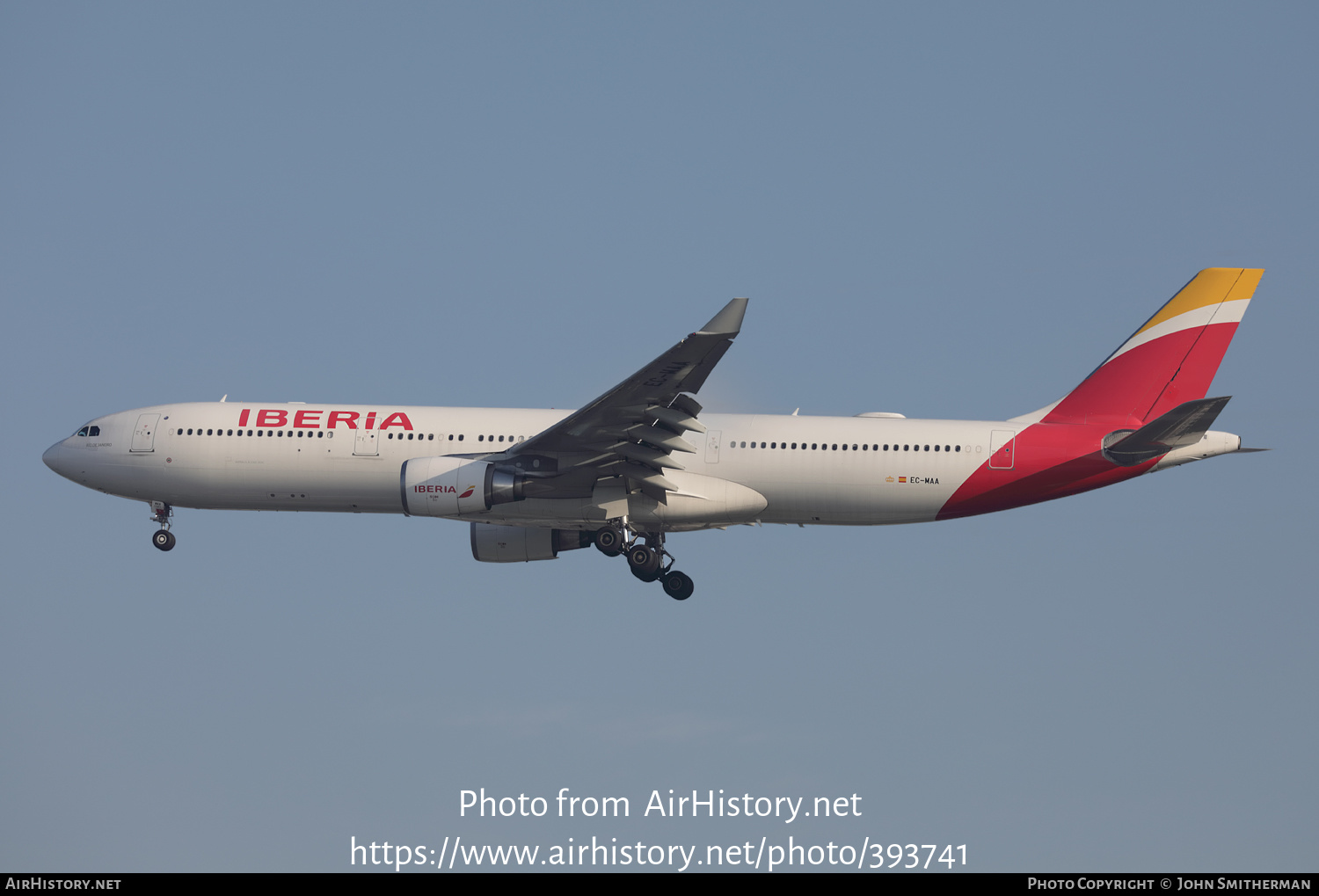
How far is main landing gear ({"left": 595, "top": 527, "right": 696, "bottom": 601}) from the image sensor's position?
129 feet

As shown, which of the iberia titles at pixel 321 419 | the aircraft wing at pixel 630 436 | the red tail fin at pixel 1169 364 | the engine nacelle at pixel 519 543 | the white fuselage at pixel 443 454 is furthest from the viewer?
the engine nacelle at pixel 519 543

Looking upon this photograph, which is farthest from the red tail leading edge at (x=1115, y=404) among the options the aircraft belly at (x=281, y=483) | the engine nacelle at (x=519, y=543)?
the aircraft belly at (x=281, y=483)

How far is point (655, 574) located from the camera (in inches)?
1623

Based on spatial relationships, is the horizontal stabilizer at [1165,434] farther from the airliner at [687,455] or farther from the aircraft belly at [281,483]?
the aircraft belly at [281,483]

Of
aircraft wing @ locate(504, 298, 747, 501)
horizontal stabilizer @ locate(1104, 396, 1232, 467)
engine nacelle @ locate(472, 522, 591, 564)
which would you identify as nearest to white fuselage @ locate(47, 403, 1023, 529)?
aircraft wing @ locate(504, 298, 747, 501)

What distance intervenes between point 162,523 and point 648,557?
623 inches

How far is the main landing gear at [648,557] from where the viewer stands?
39.4m

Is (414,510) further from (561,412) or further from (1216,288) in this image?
(1216,288)

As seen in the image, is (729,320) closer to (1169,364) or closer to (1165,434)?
(1165,434)

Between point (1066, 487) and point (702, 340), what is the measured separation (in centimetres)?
1241

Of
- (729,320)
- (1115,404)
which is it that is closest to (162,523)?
(729,320)

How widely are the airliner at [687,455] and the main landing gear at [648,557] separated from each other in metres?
0.06

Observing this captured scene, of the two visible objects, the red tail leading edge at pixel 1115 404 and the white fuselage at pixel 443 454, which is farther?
the white fuselage at pixel 443 454

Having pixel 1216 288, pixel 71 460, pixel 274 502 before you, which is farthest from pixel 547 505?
pixel 1216 288
